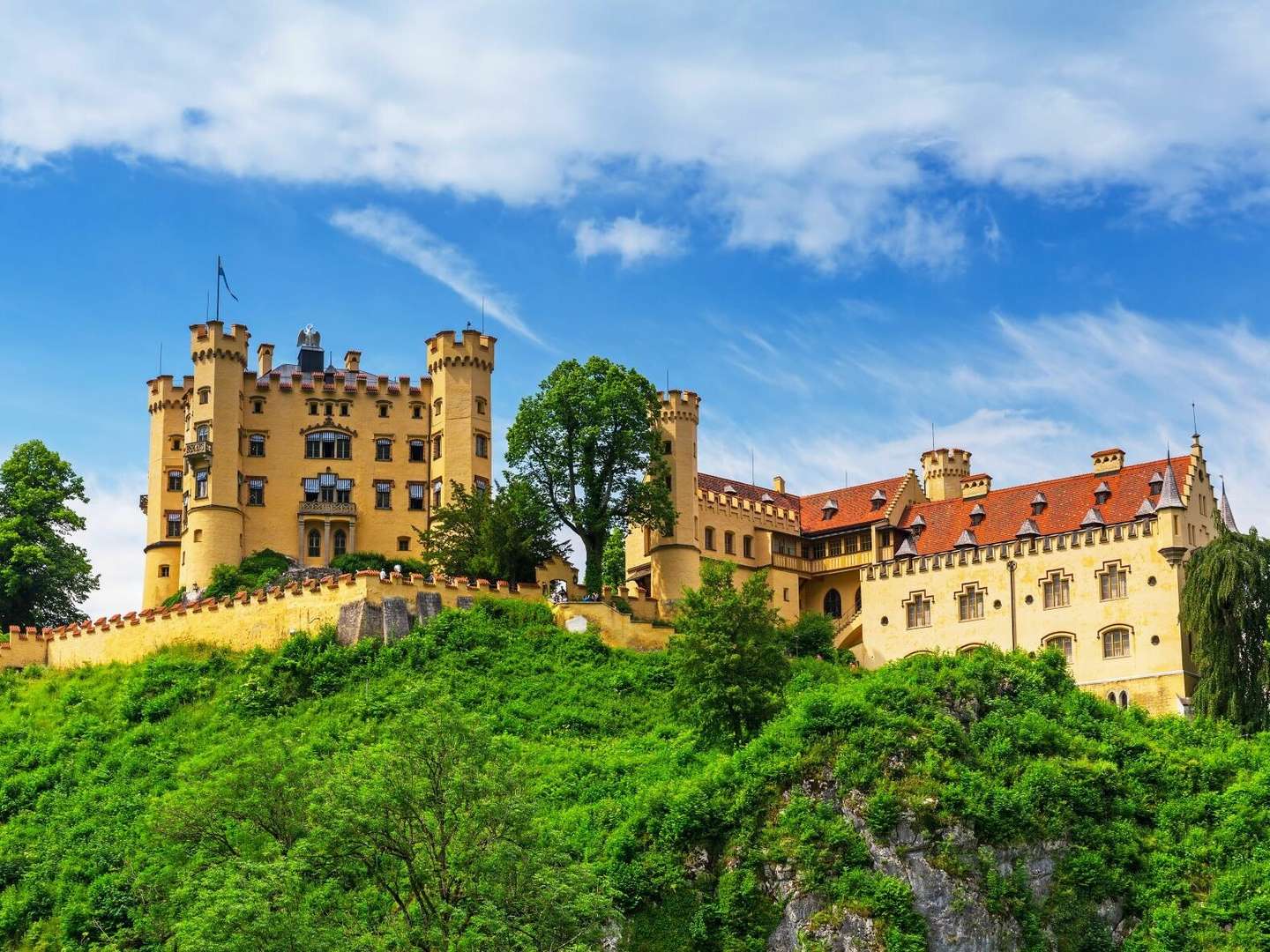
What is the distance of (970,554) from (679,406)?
53.3ft

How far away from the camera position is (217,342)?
92.7 meters

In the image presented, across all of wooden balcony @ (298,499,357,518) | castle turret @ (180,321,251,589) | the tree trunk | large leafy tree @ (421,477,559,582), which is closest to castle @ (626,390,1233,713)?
the tree trunk

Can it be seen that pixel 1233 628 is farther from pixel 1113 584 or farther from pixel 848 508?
pixel 848 508

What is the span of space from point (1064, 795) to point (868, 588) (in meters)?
27.2

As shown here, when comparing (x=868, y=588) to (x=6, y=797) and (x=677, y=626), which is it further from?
(x=6, y=797)

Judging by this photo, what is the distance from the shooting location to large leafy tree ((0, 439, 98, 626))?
9206cm

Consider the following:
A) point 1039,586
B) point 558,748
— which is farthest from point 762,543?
point 558,748

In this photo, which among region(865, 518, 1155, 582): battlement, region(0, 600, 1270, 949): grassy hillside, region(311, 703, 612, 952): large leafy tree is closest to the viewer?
region(311, 703, 612, 952): large leafy tree

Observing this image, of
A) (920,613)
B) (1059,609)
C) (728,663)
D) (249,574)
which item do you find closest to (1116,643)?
(1059,609)

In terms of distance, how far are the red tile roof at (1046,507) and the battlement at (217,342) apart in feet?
108

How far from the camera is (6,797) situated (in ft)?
225

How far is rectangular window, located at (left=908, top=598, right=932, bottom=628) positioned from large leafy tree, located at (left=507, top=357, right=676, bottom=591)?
11131 mm

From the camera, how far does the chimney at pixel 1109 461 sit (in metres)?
84.9

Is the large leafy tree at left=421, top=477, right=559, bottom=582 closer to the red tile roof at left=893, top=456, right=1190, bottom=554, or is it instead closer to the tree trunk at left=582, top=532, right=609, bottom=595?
the tree trunk at left=582, top=532, right=609, bottom=595
